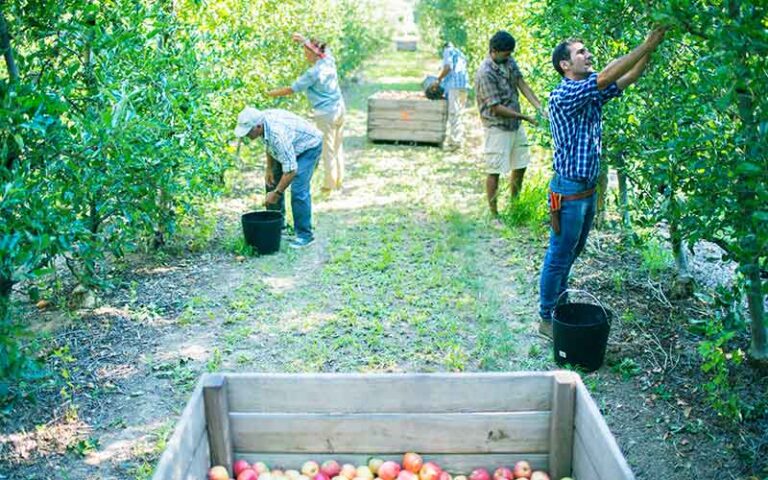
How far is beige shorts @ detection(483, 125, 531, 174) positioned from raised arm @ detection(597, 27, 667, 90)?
3482 mm

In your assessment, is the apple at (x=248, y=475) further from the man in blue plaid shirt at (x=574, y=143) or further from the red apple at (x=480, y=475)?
the man in blue plaid shirt at (x=574, y=143)

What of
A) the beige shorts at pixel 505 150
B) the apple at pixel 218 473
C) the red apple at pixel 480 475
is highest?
the beige shorts at pixel 505 150

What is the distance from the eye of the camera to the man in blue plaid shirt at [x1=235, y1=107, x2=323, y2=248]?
21.8 ft

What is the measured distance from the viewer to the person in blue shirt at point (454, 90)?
12.0 m

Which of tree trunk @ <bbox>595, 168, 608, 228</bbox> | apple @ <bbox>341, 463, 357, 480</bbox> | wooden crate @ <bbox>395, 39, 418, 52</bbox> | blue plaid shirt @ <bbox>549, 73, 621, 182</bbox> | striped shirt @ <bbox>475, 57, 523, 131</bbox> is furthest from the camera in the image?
wooden crate @ <bbox>395, 39, 418, 52</bbox>

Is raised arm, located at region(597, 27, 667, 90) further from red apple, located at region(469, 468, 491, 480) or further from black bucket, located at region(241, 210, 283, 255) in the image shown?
black bucket, located at region(241, 210, 283, 255)

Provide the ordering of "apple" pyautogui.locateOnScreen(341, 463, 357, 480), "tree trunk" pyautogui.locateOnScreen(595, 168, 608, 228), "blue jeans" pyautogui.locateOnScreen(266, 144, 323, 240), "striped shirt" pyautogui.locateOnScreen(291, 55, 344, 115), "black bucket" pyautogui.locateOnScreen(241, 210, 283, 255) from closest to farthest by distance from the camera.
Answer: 1. "apple" pyautogui.locateOnScreen(341, 463, 357, 480)
2. "tree trunk" pyautogui.locateOnScreen(595, 168, 608, 228)
3. "black bucket" pyautogui.locateOnScreen(241, 210, 283, 255)
4. "blue jeans" pyautogui.locateOnScreen(266, 144, 323, 240)
5. "striped shirt" pyautogui.locateOnScreen(291, 55, 344, 115)

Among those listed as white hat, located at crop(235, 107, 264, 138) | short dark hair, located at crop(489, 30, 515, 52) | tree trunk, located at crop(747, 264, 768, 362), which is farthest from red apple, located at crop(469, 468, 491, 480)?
short dark hair, located at crop(489, 30, 515, 52)

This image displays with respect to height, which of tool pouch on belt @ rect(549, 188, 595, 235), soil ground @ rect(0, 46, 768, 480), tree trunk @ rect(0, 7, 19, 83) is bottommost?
soil ground @ rect(0, 46, 768, 480)

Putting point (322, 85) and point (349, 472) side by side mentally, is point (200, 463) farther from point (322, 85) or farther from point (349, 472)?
point (322, 85)

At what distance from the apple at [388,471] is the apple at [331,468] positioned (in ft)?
0.62

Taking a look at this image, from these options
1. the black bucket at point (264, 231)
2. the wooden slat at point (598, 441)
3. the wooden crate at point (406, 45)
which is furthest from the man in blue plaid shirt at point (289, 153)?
the wooden crate at point (406, 45)

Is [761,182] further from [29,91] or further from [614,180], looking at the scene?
[614,180]

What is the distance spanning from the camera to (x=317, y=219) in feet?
27.6
